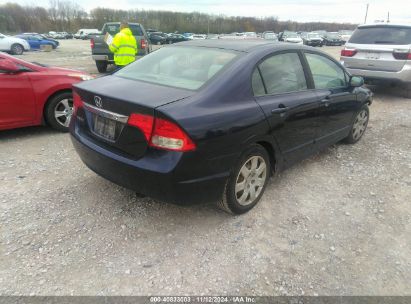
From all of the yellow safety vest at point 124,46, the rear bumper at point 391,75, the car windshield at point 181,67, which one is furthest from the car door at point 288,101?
the rear bumper at point 391,75

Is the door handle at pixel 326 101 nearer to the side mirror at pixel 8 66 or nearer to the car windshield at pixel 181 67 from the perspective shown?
the car windshield at pixel 181 67

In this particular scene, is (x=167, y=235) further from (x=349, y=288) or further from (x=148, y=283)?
(x=349, y=288)

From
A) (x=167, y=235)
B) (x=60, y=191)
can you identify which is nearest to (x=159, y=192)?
(x=167, y=235)

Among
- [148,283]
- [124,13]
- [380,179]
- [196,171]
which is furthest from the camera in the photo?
[124,13]

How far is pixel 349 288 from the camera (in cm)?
245

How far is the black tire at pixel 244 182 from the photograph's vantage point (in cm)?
292

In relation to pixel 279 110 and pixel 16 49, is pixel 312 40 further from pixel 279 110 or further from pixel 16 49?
pixel 279 110

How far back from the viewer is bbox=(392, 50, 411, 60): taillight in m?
7.58

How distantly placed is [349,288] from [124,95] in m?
2.31

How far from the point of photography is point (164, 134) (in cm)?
247

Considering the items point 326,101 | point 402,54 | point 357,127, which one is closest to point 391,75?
point 402,54

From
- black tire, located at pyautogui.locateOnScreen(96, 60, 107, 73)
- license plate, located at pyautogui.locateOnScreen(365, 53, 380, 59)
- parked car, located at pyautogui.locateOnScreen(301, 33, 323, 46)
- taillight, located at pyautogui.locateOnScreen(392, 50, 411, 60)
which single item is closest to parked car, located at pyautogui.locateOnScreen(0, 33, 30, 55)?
black tire, located at pyautogui.locateOnScreen(96, 60, 107, 73)

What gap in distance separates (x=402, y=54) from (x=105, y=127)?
297 inches

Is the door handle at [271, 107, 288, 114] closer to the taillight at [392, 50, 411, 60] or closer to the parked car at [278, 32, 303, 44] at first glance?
the taillight at [392, 50, 411, 60]
